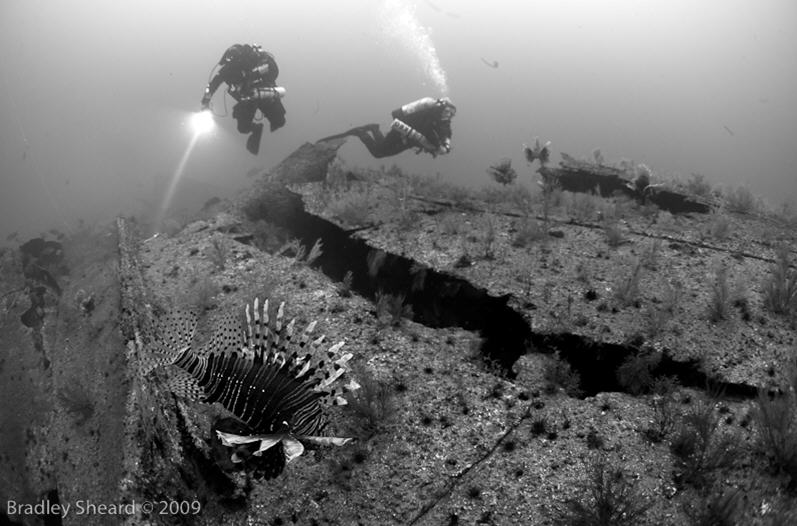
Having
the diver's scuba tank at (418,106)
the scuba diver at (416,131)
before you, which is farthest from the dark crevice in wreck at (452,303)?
the diver's scuba tank at (418,106)

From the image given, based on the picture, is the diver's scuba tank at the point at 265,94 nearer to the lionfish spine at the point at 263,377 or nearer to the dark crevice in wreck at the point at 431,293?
the dark crevice in wreck at the point at 431,293

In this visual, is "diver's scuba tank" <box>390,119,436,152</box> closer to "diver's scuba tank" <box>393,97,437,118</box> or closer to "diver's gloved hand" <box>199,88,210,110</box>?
"diver's scuba tank" <box>393,97,437,118</box>

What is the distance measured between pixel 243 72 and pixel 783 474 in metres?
12.8

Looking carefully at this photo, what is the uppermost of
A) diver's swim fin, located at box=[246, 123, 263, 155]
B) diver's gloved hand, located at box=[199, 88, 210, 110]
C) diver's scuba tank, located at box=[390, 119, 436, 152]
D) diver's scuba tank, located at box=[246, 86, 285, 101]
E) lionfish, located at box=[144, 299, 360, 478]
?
diver's scuba tank, located at box=[246, 86, 285, 101]

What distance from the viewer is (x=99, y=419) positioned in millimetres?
3764

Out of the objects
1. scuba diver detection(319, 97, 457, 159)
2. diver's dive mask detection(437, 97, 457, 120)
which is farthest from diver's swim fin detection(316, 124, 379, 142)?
diver's dive mask detection(437, 97, 457, 120)

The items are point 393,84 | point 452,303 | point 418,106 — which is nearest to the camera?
point 452,303

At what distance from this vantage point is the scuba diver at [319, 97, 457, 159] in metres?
11.6

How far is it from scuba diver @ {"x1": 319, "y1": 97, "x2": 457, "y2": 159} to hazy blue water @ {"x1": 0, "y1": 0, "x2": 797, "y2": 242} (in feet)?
21.1

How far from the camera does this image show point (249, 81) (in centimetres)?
1104

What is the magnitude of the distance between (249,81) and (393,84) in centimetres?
10126

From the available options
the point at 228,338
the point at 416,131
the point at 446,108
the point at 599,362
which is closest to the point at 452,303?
the point at 599,362

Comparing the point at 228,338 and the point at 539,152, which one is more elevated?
the point at 539,152

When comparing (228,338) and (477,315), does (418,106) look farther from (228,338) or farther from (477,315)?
(228,338)
